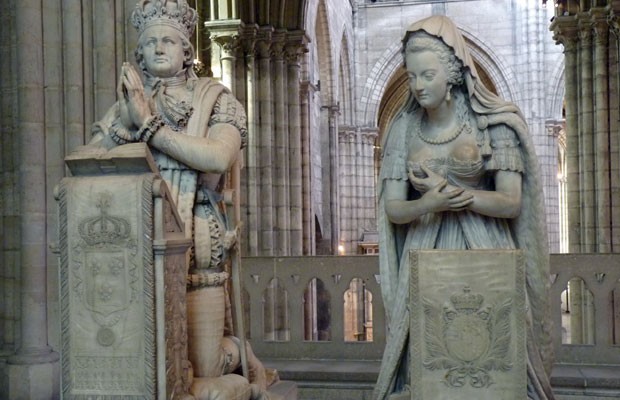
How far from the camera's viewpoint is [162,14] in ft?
10.0

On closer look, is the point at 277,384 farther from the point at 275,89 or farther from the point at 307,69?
the point at 307,69

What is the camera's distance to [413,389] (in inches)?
103

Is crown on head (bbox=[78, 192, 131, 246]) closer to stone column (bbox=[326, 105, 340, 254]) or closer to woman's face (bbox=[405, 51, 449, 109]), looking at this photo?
woman's face (bbox=[405, 51, 449, 109])

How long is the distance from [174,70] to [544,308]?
1755mm

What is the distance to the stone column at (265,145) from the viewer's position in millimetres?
13969

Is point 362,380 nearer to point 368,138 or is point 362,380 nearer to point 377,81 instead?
point 368,138

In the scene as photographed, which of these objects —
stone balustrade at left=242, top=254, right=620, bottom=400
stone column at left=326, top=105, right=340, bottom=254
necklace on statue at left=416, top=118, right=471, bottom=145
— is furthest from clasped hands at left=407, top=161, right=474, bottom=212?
stone column at left=326, top=105, right=340, bottom=254

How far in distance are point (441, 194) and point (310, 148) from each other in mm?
14520

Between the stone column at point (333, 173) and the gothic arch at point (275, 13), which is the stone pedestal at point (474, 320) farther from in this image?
the stone column at point (333, 173)

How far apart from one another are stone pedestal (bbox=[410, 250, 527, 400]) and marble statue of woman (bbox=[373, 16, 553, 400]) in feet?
1.09

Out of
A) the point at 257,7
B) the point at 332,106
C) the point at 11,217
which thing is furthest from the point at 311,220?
the point at 11,217

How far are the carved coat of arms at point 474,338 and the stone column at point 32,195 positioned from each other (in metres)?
3.22

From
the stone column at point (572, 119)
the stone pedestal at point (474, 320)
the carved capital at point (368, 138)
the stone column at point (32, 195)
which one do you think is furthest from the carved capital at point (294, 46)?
the stone pedestal at point (474, 320)

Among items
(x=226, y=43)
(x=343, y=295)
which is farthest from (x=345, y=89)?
(x=343, y=295)
